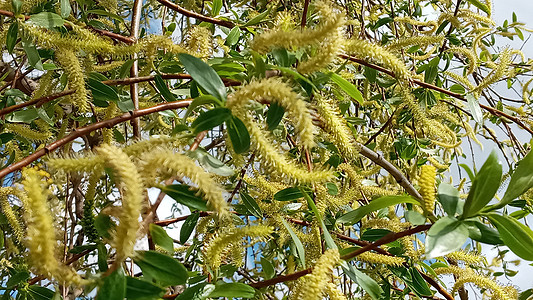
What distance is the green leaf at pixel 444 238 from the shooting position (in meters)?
0.55

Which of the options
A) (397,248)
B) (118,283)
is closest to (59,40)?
(118,283)

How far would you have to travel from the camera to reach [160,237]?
611 millimetres

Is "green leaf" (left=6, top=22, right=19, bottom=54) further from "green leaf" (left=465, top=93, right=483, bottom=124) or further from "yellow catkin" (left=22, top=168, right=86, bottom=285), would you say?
"green leaf" (left=465, top=93, right=483, bottom=124)

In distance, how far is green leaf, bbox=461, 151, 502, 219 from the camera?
0.57 metres

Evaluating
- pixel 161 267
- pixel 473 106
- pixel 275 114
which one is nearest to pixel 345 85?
pixel 275 114

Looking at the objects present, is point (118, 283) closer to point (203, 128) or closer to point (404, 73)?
point (203, 128)

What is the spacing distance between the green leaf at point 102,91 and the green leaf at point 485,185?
569 millimetres

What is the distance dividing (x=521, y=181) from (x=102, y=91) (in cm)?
64

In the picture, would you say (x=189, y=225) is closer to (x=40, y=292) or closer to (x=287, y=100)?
(x=40, y=292)

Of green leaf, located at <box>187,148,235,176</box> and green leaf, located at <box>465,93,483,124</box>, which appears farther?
green leaf, located at <box>465,93,483,124</box>

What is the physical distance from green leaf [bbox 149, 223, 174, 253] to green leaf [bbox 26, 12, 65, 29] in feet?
1.64

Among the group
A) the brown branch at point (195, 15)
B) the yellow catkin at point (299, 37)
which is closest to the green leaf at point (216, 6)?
the brown branch at point (195, 15)

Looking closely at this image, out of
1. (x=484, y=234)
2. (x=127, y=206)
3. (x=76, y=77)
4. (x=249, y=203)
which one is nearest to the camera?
(x=127, y=206)

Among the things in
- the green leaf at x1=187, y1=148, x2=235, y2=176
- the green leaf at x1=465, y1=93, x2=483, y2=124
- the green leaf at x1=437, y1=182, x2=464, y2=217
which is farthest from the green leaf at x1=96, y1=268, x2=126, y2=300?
the green leaf at x1=465, y1=93, x2=483, y2=124
